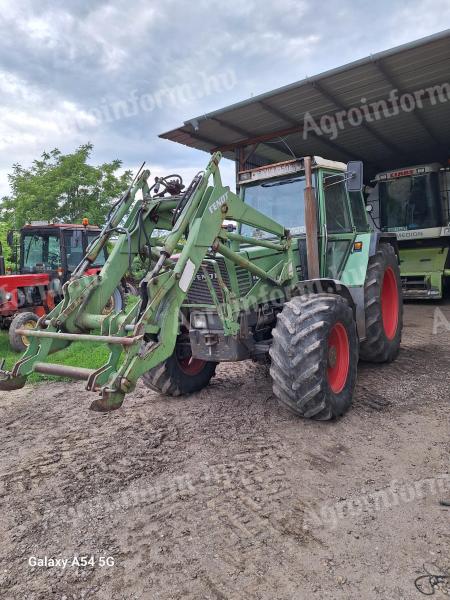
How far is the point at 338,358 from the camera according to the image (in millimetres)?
4141

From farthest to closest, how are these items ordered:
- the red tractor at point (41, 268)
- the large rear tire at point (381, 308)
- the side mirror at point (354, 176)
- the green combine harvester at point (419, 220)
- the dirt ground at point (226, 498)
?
the green combine harvester at point (419, 220) → the red tractor at point (41, 268) → the large rear tire at point (381, 308) → the side mirror at point (354, 176) → the dirt ground at point (226, 498)

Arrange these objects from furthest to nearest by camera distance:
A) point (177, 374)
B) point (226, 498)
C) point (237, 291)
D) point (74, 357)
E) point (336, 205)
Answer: point (74, 357), point (336, 205), point (177, 374), point (237, 291), point (226, 498)

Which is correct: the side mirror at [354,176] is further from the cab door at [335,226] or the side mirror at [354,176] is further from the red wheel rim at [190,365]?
the red wheel rim at [190,365]

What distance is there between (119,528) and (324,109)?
828 centimetres

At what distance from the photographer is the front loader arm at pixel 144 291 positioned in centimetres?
303

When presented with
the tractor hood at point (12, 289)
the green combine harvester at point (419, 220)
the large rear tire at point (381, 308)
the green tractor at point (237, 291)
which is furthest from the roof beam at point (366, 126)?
the tractor hood at point (12, 289)

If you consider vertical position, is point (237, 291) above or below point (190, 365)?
above

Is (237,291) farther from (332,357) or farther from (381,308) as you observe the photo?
(381,308)

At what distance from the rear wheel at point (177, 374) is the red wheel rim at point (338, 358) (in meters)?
1.31

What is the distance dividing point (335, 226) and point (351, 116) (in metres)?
5.35

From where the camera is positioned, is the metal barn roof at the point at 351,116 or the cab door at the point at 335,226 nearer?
the cab door at the point at 335,226

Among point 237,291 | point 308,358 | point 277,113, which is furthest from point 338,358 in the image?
point 277,113

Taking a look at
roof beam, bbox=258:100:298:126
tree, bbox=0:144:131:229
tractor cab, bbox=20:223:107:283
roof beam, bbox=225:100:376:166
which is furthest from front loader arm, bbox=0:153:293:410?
tree, bbox=0:144:131:229

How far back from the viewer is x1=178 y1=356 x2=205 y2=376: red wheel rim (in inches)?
186
